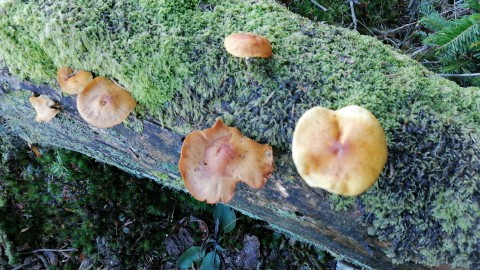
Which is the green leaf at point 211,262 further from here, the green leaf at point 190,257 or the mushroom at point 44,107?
the mushroom at point 44,107

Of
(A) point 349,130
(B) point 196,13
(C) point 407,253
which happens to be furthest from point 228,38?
(C) point 407,253

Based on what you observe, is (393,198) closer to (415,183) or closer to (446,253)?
(415,183)

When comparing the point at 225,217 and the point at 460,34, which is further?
the point at 225,217

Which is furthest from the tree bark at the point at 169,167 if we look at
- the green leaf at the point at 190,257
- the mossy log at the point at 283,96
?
the green leaf at the point at 190,257

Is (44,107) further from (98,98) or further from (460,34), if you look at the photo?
(460,34)

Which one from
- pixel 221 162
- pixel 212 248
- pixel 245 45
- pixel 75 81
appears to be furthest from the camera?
pixel 212 248

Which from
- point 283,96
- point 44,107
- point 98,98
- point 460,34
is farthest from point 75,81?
point 460,34
